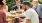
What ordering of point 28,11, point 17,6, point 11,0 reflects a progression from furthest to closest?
point 11,0 → point 17,6 → point 28,11

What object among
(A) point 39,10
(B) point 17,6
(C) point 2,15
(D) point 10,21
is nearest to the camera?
(C) point 2,15

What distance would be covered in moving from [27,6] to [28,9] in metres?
0.11

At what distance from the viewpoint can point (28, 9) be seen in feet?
11.4

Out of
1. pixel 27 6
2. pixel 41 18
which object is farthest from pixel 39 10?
pixel 27 6

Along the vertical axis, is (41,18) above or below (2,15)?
below

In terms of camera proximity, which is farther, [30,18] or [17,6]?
[17,6]

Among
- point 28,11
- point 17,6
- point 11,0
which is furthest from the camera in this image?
point 11,0

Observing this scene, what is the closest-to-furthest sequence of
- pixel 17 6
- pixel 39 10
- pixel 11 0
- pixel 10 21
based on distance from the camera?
pixel 10 21
pixel 39 10
pixel 17 6
pixel 11 0

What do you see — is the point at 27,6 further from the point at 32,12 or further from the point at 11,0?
the point at 11,0

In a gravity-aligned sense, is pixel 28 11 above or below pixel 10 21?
above

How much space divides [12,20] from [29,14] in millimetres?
701

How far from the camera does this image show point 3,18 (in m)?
3.05

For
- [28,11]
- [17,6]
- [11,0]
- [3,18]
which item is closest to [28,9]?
[28,11]

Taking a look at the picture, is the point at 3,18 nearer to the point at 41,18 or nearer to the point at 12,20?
the point at 12,20
